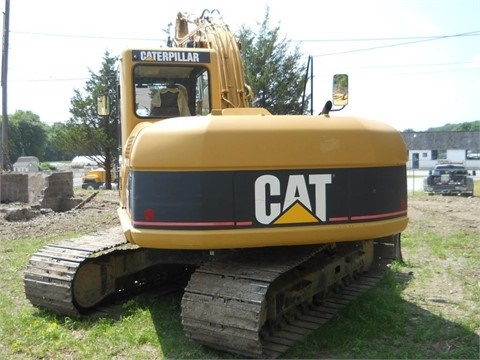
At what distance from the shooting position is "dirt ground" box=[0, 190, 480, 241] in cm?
1090

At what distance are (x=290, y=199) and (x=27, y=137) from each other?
95.5 m

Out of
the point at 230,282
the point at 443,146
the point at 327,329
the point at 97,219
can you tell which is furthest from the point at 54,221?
the point at 443,146

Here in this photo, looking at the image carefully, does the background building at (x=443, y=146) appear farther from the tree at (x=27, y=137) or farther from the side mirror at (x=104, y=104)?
the side mirror at (x=104, y=104)

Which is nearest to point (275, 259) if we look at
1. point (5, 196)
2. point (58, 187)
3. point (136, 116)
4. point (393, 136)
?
point (393, 136)

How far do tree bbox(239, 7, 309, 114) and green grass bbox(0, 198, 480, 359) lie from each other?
14.5 metres

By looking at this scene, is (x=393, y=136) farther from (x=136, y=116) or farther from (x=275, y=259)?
(x=136, y=116)

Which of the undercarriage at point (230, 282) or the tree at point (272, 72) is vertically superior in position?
the tree at point (272, 72)

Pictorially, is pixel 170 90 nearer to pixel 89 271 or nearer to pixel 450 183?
pixel 89 271

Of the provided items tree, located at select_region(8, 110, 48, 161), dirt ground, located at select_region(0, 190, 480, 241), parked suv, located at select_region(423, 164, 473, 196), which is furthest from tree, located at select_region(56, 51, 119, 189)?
tree, located at select_region(8, 110, 48, 161)

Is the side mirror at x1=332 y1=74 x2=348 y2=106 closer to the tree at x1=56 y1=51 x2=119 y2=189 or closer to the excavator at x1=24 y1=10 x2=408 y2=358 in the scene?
the excavator at x1=24 y1=10 x2=408 y2=358

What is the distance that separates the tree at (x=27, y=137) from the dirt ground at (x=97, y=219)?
77396 millimetres

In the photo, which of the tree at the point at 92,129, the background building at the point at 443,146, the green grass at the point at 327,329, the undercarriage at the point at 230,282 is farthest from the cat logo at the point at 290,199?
the background building at the point at 443,146

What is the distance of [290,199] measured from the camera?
404 cm

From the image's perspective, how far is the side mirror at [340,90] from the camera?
5090 mm
